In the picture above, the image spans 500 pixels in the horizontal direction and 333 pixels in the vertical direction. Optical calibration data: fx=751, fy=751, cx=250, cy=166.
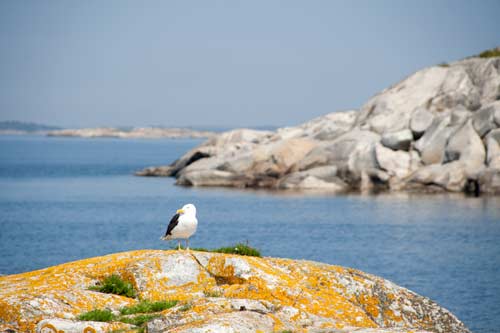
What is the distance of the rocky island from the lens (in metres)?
67.8

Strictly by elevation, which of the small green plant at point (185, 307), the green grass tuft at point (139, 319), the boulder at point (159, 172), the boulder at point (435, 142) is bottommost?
the boulder at point (159, 172)

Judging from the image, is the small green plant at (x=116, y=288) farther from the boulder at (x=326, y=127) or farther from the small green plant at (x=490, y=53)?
the small green plant at (x=490, y=53)

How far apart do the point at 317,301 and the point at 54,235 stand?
42109mm

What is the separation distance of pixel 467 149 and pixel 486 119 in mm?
4244

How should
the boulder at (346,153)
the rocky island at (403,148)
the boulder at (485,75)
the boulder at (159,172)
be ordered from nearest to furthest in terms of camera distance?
the rocky island at (403,148) → the boulder at (346,153) → the boulder at (485,75) → the boulder at (159,172)

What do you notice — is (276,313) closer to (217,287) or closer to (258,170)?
(217,287)

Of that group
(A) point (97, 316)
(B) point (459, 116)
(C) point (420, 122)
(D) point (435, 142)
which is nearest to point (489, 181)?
(D) point (435, 142)

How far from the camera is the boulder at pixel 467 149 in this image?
66.8 m

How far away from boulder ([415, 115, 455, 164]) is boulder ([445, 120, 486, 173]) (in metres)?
1.07

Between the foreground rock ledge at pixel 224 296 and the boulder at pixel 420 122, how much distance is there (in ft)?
208

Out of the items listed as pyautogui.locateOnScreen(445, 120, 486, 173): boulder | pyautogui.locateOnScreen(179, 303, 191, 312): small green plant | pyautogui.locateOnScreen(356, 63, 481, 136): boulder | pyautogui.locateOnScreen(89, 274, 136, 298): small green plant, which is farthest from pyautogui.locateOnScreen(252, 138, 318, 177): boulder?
pyautogui.locateOnScreen(179, 303, 191, 312): small green plant

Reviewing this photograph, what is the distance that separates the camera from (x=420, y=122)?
7506 cm

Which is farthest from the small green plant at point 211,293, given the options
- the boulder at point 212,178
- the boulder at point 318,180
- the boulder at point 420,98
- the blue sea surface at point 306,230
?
the boulder at point 212,178

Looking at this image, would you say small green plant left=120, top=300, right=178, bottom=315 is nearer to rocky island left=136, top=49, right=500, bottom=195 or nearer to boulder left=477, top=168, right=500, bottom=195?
rocky island left=136, top=49, right=500, bottom=195
